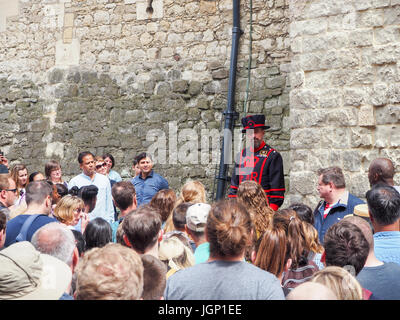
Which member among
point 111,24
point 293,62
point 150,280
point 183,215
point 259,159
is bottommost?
point 150,280

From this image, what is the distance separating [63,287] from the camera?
2285mm

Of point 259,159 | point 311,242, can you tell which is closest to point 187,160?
point 259,159

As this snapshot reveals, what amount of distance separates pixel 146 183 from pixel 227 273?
4344mm

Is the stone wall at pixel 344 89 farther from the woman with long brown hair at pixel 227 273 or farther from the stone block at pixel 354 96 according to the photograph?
the woman with long brown hair at pixel 227 273

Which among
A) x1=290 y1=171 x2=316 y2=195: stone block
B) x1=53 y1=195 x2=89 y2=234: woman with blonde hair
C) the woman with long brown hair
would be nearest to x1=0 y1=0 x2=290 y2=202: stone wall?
x1=290 y1=171 x2=316 y2=195: stone block

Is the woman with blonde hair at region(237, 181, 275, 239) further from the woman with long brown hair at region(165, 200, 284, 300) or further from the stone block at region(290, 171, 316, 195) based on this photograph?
the woman with long brown hair at region(165, 200, 284, 300)

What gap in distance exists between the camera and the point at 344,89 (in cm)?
518

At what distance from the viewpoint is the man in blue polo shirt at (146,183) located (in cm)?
645

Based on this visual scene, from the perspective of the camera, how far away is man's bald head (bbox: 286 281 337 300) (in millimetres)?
1974

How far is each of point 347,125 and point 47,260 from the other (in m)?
3.56

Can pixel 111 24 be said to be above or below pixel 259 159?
above

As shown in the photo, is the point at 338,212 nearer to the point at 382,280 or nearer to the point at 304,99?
the point at 304,99

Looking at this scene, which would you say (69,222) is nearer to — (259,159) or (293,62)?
(259,159)

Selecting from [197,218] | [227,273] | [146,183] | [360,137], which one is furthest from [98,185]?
[227,273]
